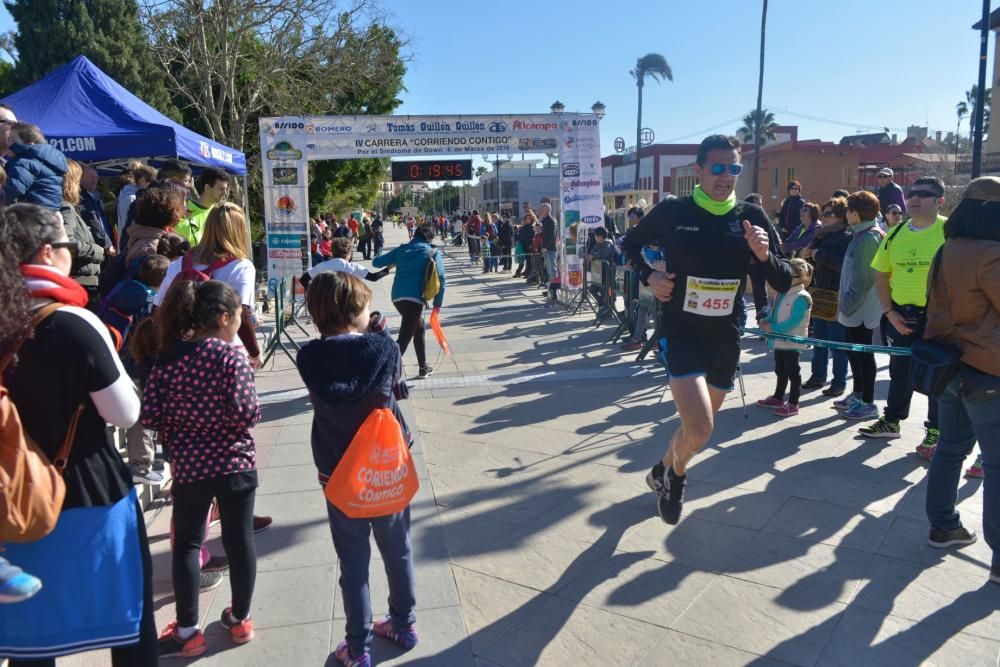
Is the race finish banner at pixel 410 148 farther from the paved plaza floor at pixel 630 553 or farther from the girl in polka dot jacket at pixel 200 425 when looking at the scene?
the girl in polka dot jacket at pixel 200 425

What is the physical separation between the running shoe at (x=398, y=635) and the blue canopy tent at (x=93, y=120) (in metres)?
6.20

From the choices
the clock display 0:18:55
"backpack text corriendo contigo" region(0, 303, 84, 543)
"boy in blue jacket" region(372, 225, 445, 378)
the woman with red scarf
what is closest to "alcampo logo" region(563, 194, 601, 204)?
the clock display 0:18:55

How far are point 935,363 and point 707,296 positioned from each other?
112 cm

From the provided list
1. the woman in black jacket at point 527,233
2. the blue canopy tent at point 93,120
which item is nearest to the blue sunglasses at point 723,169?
the blue canopy tent at point 93,120

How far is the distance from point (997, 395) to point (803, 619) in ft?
4.53

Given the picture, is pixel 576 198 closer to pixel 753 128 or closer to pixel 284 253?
pixel 284 253

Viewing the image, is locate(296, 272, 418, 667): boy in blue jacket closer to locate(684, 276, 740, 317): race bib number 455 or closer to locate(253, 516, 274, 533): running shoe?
locate(253, 516, 274, 533): running shoe

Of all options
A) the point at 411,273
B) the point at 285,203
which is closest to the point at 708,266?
the point at 411,273

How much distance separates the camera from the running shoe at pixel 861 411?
19.9ft

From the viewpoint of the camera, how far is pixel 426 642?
10.0 feet

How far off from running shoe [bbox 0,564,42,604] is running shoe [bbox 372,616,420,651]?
4.94 feet

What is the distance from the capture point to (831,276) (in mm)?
6605

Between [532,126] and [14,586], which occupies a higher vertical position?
[532,126]

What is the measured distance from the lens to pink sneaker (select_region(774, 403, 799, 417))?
627cm
